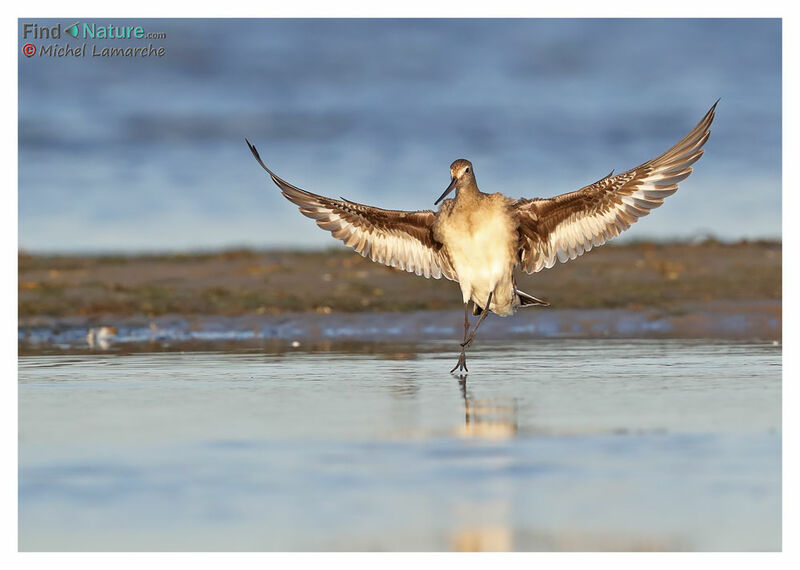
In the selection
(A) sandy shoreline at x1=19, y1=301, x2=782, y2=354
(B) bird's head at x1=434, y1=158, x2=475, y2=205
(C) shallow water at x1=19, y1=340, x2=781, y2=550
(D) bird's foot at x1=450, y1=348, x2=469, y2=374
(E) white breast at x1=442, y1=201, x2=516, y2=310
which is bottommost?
(C) shallow water at x1=19, y1=340, x2=781, y2=550

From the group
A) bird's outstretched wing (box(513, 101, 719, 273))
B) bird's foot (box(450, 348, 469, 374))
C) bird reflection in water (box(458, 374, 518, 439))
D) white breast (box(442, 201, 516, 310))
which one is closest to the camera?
bird reflection in water (box(458, 374, 518, 439))

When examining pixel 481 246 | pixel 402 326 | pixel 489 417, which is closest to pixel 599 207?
pixel 481 246

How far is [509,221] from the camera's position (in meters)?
10.6

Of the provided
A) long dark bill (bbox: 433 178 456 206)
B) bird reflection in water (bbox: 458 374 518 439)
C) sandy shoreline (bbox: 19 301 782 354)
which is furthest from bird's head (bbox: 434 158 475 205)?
sandy shoreline (bbox: 19 301 782 354)

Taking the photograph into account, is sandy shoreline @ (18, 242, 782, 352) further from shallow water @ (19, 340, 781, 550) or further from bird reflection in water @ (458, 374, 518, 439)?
bird reflection in water @ (458, 374, 518, 439)

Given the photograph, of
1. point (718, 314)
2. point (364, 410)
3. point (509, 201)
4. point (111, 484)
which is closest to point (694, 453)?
point (364, 410)

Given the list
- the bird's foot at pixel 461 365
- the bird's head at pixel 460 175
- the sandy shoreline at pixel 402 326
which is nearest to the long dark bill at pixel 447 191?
the bird's head at pixel 460 175

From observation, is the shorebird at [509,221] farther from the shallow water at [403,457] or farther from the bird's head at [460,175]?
the shallow water at [403,457]

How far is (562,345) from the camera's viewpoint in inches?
487

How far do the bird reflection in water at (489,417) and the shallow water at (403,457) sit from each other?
1.1 inches

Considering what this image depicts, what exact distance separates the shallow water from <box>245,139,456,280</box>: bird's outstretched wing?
5.53ft

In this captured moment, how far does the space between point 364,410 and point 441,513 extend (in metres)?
2.77

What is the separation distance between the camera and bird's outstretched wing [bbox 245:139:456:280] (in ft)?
37.3

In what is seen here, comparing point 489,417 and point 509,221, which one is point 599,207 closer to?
point 509,221
